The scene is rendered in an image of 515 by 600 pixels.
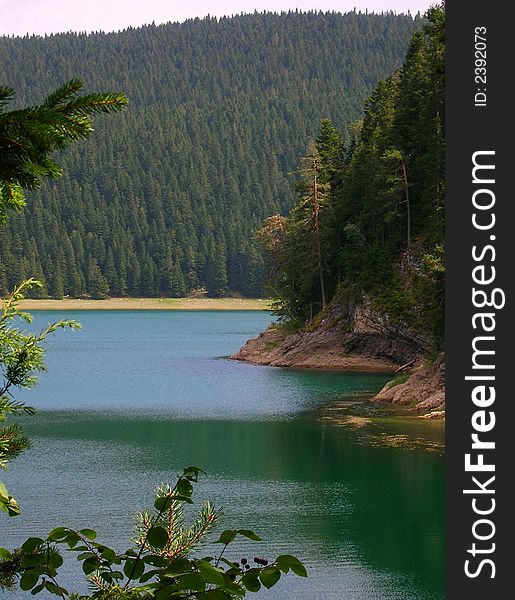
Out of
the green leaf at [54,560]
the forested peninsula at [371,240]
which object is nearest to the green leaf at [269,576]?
the green leaf at [54,560]

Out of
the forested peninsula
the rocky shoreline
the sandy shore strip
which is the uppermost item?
the forested peninsula

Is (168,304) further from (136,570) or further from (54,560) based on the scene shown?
(136,570)

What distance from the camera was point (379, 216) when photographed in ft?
195

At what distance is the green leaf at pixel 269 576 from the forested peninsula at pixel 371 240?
4485cm

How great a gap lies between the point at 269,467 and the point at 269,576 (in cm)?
2730

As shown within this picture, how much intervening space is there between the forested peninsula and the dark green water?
10.2 ft

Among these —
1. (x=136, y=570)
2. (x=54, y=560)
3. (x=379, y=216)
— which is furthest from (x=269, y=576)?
(x=379, y=216)

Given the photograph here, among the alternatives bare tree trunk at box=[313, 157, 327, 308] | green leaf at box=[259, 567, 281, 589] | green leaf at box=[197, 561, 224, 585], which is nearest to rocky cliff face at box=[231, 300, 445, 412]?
bare tree trunk at box=[313, 157, 327, 308]

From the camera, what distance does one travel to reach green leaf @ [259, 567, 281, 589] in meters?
4.23

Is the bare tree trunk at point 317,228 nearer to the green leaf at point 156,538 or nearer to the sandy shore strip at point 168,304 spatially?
the green leaf at point 156,538

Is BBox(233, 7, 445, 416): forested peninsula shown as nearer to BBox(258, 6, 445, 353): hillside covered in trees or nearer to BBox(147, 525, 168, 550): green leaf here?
BBox(258, 6, 445, 353): hillside covered in trees

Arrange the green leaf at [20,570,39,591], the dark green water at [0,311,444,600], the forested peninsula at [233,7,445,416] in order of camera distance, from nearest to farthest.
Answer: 1. the green leaf at [20,570,39,591]
2. the dark green water at [0,311,444,600]
3. the forested peninsula at [233,7,445,416]

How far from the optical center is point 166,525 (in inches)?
205

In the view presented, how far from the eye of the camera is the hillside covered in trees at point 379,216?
5409 cm
